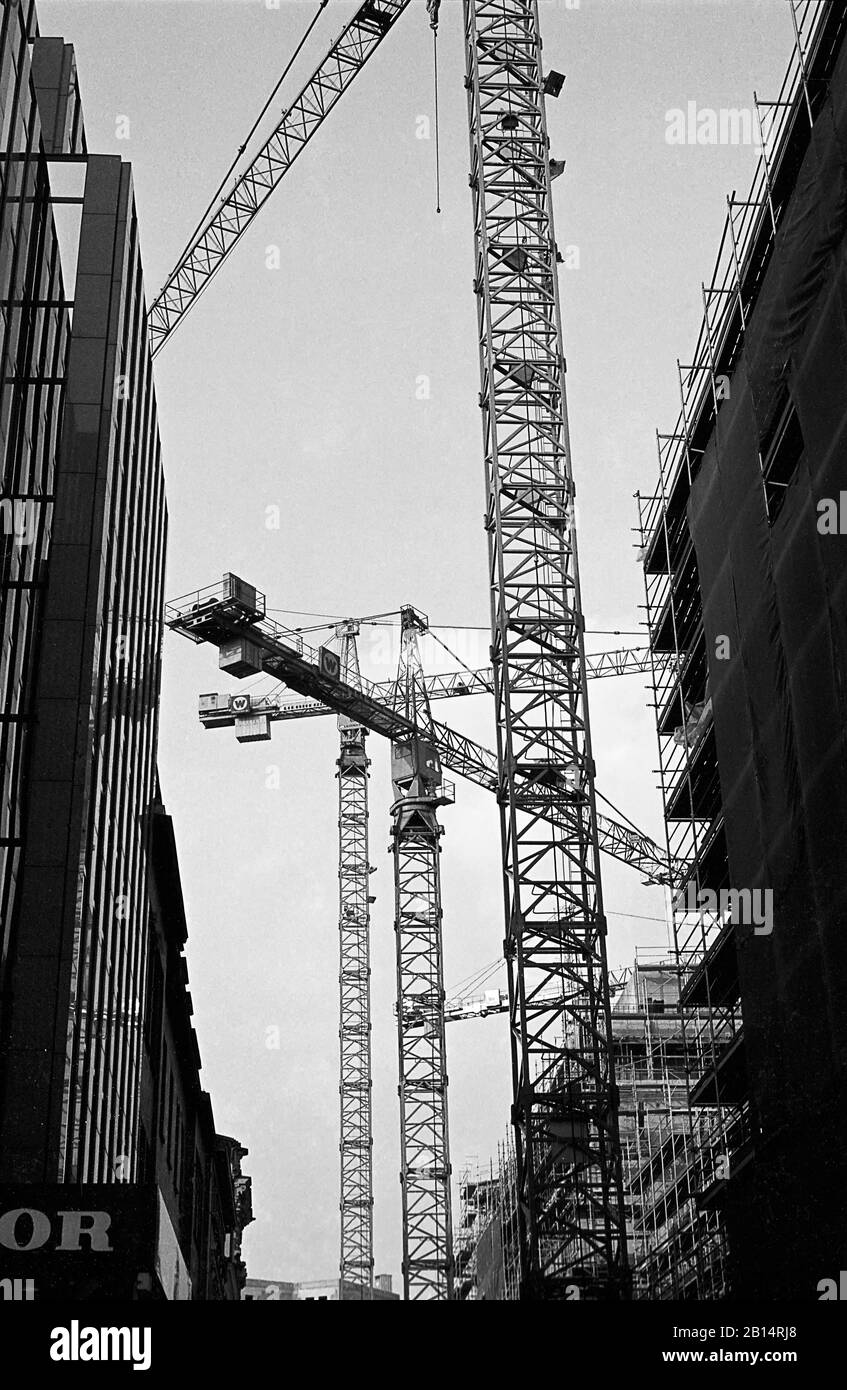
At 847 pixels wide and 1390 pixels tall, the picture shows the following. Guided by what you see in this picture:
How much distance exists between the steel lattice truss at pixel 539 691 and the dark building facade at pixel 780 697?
8.66 ft

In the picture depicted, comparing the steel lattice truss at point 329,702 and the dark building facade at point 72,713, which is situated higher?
the steel lattice truss at point 329,702

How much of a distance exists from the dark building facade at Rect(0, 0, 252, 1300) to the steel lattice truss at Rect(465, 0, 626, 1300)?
8.84 metres

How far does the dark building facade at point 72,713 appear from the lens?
29.7 m

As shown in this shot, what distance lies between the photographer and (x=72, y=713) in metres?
34.2

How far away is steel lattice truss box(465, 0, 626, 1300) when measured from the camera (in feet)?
117

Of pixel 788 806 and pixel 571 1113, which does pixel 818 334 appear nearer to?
pixel 788 806

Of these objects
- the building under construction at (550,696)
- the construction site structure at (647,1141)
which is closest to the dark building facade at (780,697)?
the building under construction at (550,696)

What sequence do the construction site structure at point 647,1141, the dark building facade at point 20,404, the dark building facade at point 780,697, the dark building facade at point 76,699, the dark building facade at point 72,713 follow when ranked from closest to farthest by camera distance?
the dark building facade at point 780,697 < the dark building facade at point 72,713 < the dark building facade at point 20,404 < the dark building facade at point 76,699 < the construction site structure at point 647,1141

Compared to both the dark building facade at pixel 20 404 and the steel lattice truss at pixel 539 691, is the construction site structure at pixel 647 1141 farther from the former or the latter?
the dark building facade at pixel 20 404

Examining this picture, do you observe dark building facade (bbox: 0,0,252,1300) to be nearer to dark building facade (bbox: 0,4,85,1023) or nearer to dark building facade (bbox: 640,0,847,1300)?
dark building facade (bbox: 0,4,85,1023)

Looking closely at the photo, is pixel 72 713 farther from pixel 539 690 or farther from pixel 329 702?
pixel 329 702

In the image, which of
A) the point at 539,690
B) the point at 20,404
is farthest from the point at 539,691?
the point at 20,404

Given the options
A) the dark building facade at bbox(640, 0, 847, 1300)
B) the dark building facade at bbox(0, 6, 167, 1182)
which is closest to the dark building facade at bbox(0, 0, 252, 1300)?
the dark building facade at bbox(0, 6, 167, 1182)
